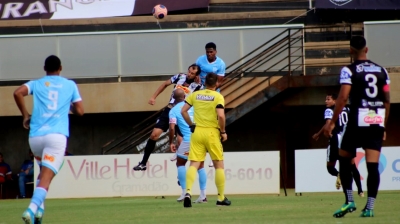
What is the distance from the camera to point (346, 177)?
9.98 metres

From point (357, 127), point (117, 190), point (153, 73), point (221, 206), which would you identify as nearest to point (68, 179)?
point (117, 190)

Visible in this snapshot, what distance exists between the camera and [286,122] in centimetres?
2733

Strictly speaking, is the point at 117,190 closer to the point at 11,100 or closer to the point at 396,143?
the point at 11,100

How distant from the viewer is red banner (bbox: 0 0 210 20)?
90.0 ft

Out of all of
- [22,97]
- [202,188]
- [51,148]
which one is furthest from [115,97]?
[51,148]

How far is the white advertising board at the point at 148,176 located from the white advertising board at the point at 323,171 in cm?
68

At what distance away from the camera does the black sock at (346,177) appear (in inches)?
387

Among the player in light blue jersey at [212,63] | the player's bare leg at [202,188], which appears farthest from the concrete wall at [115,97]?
the player's bare leg at [202,188]

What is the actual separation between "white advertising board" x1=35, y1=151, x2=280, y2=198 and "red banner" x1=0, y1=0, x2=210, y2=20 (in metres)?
7.13

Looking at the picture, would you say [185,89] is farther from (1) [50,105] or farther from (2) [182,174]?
(1) [50,105]

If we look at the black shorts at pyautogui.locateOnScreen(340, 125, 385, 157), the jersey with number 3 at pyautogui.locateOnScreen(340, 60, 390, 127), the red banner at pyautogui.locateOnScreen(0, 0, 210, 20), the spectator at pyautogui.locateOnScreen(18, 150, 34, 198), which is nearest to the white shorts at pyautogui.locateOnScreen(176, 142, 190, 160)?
the black shorts at pyautogui.locateOnScreen(340, 125, 385, 157)

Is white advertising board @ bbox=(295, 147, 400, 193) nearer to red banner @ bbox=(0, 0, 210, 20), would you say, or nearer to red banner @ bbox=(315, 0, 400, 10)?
red banner @ bbox=(315, 0, 400, 10)

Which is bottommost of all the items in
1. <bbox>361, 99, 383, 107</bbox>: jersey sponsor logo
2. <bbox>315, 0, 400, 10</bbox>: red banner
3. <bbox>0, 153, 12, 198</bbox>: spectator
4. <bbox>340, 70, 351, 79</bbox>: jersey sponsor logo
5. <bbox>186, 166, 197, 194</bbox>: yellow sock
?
<bbox>0, 153, 12, 198</bbox>: spectator

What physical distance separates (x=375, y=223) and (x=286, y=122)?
18678mm
